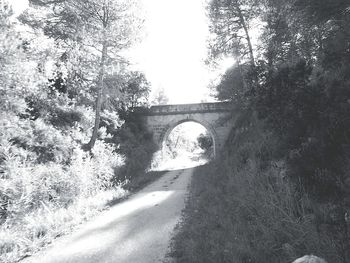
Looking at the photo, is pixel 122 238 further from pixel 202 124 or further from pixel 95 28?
pixel 202 124

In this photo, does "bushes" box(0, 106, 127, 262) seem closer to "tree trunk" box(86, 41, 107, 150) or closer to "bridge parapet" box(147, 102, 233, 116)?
"tree trunk" box(86, 41, 107, 150)

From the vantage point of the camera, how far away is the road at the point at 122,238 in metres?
4.21

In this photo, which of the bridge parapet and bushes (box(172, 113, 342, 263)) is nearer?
bushes (box(172, 113, 342, 263))

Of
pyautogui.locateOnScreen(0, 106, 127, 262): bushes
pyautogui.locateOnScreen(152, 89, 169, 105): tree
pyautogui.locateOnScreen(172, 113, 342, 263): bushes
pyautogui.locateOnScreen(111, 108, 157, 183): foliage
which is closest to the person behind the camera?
pyautogui.locateOnScreen(172, 113, 342, 263): bushes

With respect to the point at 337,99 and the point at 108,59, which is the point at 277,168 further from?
the point at 108,59

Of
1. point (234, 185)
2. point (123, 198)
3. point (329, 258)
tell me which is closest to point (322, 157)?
point (329, 258)

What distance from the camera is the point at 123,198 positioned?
9078mm

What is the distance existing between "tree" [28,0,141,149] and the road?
6.79m

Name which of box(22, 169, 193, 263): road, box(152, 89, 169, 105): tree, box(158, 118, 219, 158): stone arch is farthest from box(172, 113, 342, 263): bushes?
box(152, 89, 169, 105): tree

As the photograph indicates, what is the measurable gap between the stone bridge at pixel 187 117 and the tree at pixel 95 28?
10571 mm

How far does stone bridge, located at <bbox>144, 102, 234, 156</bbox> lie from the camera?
Result: 2338cm

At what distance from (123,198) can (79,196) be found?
1571 millimetres

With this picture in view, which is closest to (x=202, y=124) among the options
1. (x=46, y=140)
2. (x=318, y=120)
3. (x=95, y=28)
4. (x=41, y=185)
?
(x=95, y=28)

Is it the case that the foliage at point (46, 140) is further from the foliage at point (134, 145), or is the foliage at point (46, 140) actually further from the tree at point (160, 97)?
the tree at point (160, 97)
